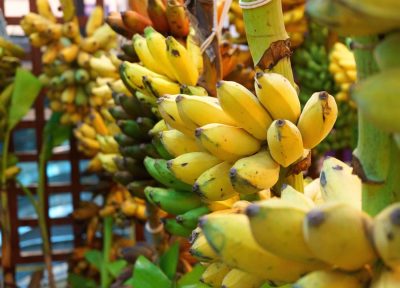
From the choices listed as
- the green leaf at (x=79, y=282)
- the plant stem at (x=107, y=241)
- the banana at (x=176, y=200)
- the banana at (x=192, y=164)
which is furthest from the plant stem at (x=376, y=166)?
the green leaf at (x=79, y=282)

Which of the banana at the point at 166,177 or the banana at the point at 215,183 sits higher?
the banana at the point at 215,183

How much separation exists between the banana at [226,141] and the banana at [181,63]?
0.24 m

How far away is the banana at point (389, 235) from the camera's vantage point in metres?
0.31

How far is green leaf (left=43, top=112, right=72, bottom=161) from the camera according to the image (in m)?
1.49

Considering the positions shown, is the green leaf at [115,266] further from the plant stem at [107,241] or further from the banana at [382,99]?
the banana at [382,99]

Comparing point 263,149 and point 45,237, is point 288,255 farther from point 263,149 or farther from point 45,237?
point 45,237

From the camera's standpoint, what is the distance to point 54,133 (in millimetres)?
1501

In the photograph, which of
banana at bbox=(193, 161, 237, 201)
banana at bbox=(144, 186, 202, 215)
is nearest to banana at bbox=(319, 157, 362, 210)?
banana at bbox=(193, 161, 237, 201)

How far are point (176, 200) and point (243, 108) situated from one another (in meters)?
0.23

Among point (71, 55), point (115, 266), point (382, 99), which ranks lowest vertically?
point (115, 266)

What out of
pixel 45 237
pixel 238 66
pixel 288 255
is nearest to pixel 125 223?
pixel 45 237

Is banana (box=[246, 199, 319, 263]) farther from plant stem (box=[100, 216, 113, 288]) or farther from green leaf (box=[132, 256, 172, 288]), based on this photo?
plant stem (box=[100, 216, 113, 288])

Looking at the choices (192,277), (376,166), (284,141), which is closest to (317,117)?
(284,141)

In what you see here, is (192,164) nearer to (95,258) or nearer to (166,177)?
(166,177)
